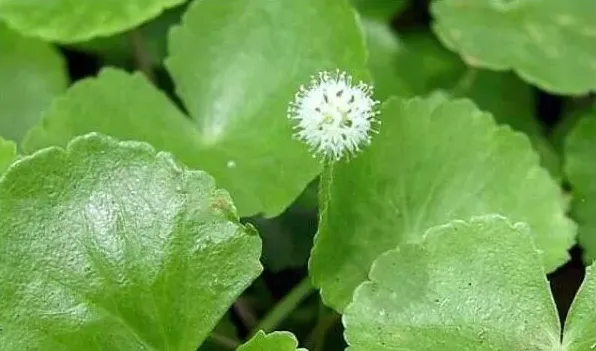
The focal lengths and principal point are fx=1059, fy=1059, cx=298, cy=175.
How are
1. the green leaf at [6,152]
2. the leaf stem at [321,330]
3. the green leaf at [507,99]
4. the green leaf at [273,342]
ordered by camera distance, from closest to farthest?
the green leaf at [273,342] → the green leaf at [6,152] → the leaf stem at [321,330] → the green leaf at [507,99]

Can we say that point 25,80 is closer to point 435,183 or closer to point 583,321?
point 435,183

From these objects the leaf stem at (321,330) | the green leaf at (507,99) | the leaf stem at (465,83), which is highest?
the leaf stem at (465,83)

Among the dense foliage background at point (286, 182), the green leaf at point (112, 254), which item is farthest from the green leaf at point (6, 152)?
the green leaf at point (112, 254)

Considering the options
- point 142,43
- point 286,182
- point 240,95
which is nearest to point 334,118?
point 286,182

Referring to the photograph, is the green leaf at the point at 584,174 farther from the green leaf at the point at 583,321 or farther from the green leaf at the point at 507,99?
the green leaf at the point at 583,321

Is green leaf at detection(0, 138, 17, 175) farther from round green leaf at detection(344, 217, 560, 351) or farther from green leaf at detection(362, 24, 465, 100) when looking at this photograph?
green leaf at detection(362, 24, 465, 100)

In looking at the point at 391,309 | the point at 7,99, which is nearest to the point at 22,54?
the point at 7,99
